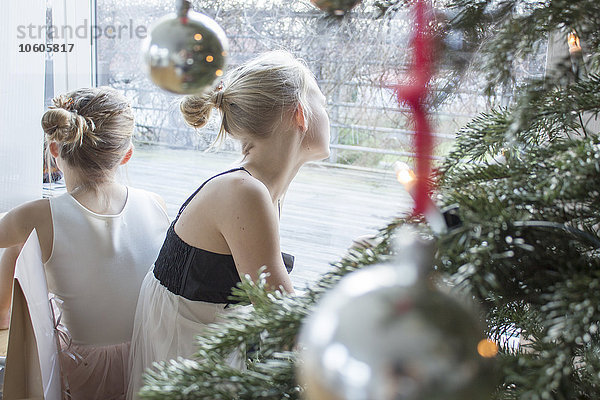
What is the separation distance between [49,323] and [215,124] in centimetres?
85

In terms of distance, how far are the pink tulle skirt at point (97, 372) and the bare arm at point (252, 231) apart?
0.45 metres

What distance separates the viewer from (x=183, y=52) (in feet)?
1.79

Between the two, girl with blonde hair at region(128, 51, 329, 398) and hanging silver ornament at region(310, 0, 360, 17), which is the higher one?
hanging silver ornament at region(310, 0, 360, 17)

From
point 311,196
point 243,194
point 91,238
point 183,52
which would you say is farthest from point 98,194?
point 183,52

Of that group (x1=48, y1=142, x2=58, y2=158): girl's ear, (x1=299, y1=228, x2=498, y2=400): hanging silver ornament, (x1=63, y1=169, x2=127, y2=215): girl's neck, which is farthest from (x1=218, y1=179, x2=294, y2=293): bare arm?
(x1=299, y1=228, x2=498, y2=400): hanging silver ornament

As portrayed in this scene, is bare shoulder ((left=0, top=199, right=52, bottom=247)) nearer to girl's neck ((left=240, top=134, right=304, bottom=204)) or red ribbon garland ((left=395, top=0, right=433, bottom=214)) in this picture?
girl's neck ((left=240, top=134, right=304, bottom=204))

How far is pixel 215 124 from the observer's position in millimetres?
1810

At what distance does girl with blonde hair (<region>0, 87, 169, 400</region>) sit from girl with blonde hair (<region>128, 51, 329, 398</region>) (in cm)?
9

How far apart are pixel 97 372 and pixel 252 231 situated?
0.54 m

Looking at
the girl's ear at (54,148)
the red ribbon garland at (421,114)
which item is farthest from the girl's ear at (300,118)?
the red ribbon garland at (421,114)

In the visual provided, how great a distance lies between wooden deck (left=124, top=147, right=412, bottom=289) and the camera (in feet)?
5.30

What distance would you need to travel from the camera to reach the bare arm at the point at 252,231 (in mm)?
1253

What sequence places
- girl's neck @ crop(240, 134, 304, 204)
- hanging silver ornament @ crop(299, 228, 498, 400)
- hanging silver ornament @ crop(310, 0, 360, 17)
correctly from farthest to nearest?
girl's neck @ crop(240, 134, 304, 204), hanging silver ornament @ crop(310, 0, 360, 17), hanging silver ornament @ crop(299, 228, 498, 400)

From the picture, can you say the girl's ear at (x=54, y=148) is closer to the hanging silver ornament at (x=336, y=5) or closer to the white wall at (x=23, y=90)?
the white wall at (x=23, y=90)
